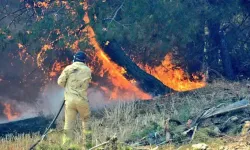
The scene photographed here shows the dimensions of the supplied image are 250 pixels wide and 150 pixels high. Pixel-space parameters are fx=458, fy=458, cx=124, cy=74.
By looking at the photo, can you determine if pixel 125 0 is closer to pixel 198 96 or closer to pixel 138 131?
pixel 198 96

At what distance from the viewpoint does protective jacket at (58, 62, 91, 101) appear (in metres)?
9.62

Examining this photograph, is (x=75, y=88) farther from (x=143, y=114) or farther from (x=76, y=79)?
(x=143, y=114)

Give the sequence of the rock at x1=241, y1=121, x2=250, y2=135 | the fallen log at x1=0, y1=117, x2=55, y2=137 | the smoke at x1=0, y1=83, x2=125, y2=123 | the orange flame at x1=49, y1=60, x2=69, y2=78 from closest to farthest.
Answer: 1. the rock at x1=241, y1=121, x2=250, y2=135
2. the fallen log at x1=0, y1=117, x2=55, y2=137
3. the orange flame at x1=49, y1=60, x2=69, y2=78
4. the smoke at x1=0, y1=83, x2=125, y2=123

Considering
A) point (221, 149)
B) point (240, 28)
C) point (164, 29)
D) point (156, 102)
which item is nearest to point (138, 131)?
point (221, 149)

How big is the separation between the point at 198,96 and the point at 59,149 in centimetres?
635

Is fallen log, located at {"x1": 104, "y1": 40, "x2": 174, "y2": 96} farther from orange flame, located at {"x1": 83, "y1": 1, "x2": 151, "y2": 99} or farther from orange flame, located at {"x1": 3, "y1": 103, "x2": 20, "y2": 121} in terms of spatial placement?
orange flame, located at {"x1": 3, "y1": 103, "x2": 20, "y2": 121}

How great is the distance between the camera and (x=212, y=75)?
1764cm

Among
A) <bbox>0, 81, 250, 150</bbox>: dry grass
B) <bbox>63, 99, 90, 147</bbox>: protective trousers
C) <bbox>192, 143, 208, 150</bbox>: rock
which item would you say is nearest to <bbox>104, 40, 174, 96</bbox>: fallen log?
<bbox>0, 81, 250, 150</bbox>: dry grass

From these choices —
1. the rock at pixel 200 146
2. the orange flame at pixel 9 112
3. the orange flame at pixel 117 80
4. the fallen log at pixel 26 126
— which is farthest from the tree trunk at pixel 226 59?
the rock at pixel 200 146

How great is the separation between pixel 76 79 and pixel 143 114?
8.94 feet

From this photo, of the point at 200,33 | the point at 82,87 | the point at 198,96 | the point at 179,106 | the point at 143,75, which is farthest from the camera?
the point at 200,33

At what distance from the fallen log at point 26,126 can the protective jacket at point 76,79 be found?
299cm

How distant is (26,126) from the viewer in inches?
506

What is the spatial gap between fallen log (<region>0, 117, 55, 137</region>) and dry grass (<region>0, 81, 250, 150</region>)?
3.29 ft
